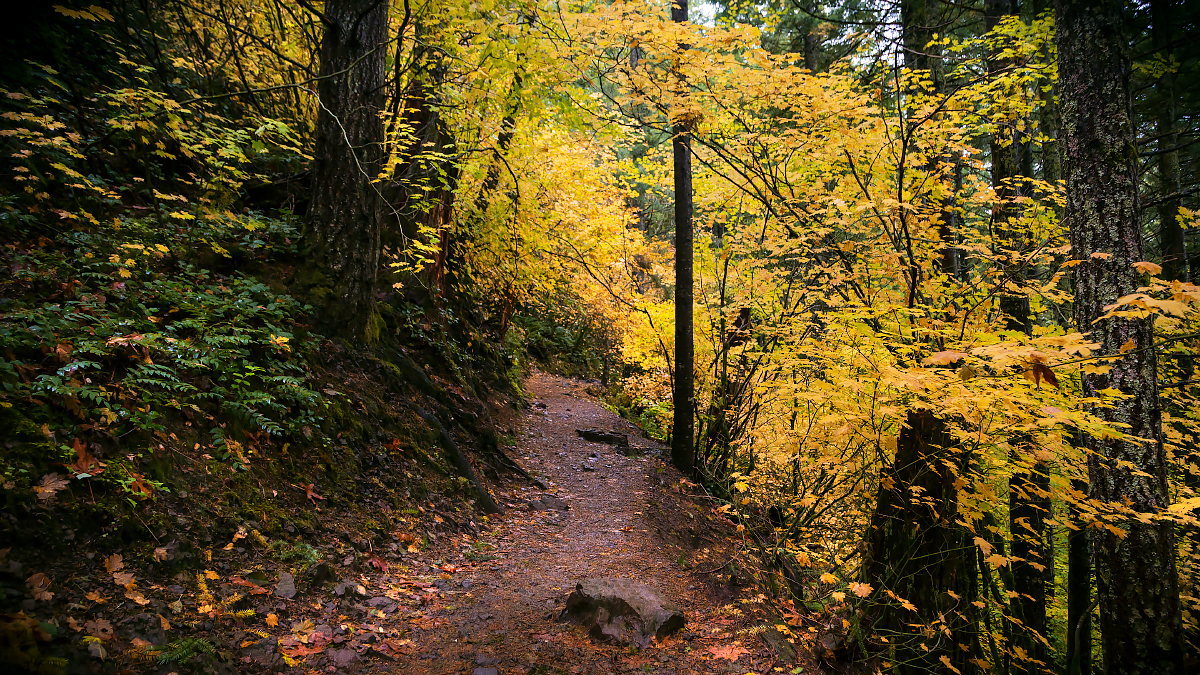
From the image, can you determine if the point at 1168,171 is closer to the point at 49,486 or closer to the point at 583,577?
the point at 583,577

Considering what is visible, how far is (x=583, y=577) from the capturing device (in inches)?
199

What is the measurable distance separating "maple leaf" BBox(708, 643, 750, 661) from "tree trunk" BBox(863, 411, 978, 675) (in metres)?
1.42

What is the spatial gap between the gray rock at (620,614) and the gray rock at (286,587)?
1.98 m

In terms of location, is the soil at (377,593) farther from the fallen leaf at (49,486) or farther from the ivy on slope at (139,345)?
the ivy on slope at (139,345)

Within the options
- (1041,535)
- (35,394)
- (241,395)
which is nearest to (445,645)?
(241,395)

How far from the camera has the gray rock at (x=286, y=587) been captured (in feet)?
11.2

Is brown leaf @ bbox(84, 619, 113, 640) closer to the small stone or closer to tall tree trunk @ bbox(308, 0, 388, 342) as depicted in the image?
the small stone

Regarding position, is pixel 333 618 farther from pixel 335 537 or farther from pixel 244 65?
pixel 244 65

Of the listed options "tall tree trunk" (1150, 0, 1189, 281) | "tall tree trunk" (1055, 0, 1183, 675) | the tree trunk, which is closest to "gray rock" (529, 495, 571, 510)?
the tree trunk

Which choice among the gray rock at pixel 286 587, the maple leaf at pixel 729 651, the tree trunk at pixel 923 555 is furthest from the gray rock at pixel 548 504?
the tree trunk at pixel 923 555

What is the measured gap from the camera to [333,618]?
3518mm

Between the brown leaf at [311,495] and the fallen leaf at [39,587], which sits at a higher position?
the fallen leaf at [39,587]

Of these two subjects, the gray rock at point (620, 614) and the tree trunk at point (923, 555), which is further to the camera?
the tree trunk at point (923, 555)

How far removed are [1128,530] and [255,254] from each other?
8.33 meters
